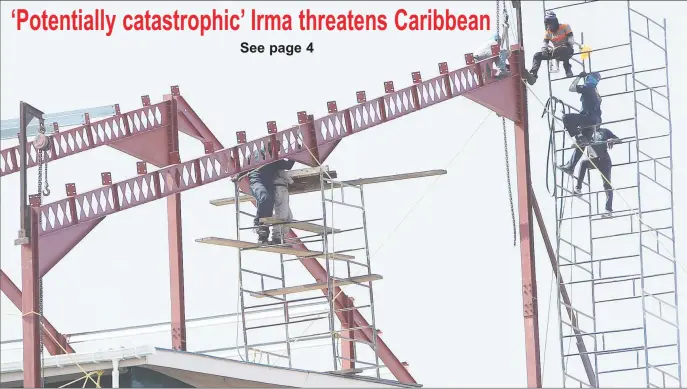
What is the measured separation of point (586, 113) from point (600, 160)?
0.80m

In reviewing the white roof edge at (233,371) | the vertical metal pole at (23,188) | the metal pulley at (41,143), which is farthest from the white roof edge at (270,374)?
the metal pulley at (41,143)

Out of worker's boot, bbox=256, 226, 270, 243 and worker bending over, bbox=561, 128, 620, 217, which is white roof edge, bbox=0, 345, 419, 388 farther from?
worker bending over, bbox=561, 128, 620, 217

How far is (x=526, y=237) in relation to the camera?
3112 centimetres

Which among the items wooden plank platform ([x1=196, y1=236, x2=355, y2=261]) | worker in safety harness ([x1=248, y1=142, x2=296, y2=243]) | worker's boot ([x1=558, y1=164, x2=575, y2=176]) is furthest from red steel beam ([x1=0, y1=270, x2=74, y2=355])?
worker's boot ([x1=558, y1=164, x2=575, y2=176])

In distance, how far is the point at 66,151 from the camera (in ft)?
111

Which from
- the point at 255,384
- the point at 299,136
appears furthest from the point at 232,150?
the point at 255,384

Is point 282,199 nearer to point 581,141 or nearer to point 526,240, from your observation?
point 526,240

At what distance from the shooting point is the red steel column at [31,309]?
2644 centimetres

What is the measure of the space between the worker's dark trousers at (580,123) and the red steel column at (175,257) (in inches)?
273

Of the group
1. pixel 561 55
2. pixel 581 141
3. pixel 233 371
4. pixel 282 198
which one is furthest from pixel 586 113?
pixel 233 371

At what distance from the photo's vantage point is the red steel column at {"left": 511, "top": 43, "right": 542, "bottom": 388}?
30391 mm

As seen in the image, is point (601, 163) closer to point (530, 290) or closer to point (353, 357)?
point (530, 290)

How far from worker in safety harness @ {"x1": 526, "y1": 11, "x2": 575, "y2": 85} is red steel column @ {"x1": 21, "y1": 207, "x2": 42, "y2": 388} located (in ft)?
29.8

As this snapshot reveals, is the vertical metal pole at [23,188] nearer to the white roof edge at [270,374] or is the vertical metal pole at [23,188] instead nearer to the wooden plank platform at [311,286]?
the white roof edge at [270,374]
